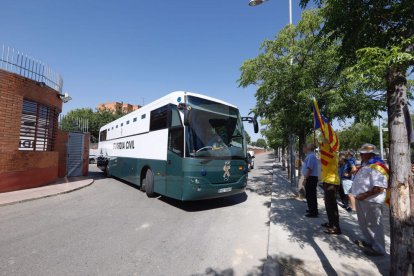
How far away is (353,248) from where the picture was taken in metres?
4.17

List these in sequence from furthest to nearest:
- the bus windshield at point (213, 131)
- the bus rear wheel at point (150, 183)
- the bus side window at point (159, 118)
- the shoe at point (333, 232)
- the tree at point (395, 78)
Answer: the bus rear wheel at point (150, 183), the bus side window at point (159, 118), the bus windshield at point (213, 131), the shoe at point (333, 232), the tree at point (395, 78)

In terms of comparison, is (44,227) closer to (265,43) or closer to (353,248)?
(353,248)

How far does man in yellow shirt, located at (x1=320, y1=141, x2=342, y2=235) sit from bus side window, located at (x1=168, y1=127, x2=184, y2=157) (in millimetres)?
3546

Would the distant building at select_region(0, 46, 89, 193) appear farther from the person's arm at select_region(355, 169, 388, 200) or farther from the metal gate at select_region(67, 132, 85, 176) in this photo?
the person's arm at select_region(355, 169, 388, 200)

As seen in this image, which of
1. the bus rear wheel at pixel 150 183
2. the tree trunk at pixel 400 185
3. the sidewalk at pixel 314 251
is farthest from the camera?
the bus rear wheel at pixel 150 183

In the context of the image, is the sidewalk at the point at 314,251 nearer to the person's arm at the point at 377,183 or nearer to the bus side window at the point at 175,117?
the person's arm at the point at 377,183

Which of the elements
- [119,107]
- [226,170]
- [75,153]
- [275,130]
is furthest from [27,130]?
[119,107]

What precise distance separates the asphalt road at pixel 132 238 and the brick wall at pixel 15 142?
212 cm

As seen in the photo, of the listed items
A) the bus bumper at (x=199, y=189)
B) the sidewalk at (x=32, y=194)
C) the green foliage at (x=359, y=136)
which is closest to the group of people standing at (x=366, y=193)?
the bus bumper at (x=199, y=189)

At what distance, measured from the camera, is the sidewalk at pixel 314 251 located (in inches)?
135

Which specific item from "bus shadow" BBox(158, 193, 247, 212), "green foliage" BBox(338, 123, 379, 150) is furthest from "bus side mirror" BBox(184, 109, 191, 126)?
"green foliage" BBox(338, 123, 379, 150)

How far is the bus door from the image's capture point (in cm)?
650

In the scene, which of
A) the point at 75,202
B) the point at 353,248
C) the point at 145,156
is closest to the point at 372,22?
the point at 353,248

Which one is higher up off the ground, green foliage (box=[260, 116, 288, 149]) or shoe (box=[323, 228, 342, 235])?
green foliage (box=[260, 116, 288, 149])
